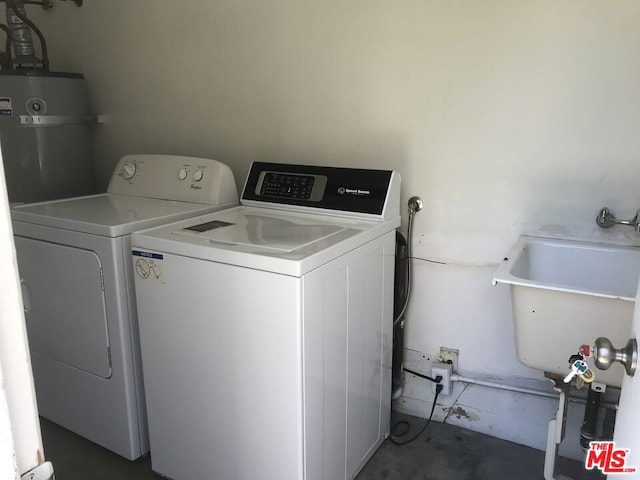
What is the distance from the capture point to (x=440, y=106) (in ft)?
6.75

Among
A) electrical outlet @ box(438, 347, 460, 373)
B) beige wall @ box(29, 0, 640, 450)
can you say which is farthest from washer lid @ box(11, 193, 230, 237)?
electrical outlet @ box(438, 347, 460, 373)

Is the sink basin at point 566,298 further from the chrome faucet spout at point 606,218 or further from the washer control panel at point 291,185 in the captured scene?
the washer control panel at point 291,185

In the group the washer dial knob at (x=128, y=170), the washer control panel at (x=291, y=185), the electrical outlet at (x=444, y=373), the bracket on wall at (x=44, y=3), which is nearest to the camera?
the washer control panel at (x=291, y=185)

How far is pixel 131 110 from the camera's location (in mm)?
2865

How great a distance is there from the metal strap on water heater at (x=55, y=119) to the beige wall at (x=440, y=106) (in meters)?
0.37

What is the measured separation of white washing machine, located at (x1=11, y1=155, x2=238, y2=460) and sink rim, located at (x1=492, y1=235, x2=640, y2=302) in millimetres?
1161

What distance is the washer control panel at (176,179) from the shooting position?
227 centimetres

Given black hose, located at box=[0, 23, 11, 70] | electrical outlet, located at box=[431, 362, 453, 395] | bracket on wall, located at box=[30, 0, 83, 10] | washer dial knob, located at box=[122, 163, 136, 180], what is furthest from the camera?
bracket on wall, located at box=[30, 0, 83, 10]

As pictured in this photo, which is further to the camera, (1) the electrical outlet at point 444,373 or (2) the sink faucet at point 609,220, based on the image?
(1) the electrical outlet at point 444,373

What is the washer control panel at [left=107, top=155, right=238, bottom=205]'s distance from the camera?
2.27 meters

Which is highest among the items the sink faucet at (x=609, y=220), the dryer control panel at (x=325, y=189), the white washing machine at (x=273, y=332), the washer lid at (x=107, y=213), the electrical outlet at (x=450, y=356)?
the dryer control panel at (x=325, y=189)

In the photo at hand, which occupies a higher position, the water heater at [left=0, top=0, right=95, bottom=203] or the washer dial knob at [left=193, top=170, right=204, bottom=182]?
the water heater at [left=0, top=0, right=95, bottom=203]

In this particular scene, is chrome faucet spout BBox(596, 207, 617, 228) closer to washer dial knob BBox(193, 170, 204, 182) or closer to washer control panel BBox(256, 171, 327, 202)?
washer control panel BBox(256, 171, 327, 202)

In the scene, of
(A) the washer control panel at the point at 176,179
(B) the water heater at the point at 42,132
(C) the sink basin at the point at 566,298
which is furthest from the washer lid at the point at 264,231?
(B) the water heater at the point at 42,132
